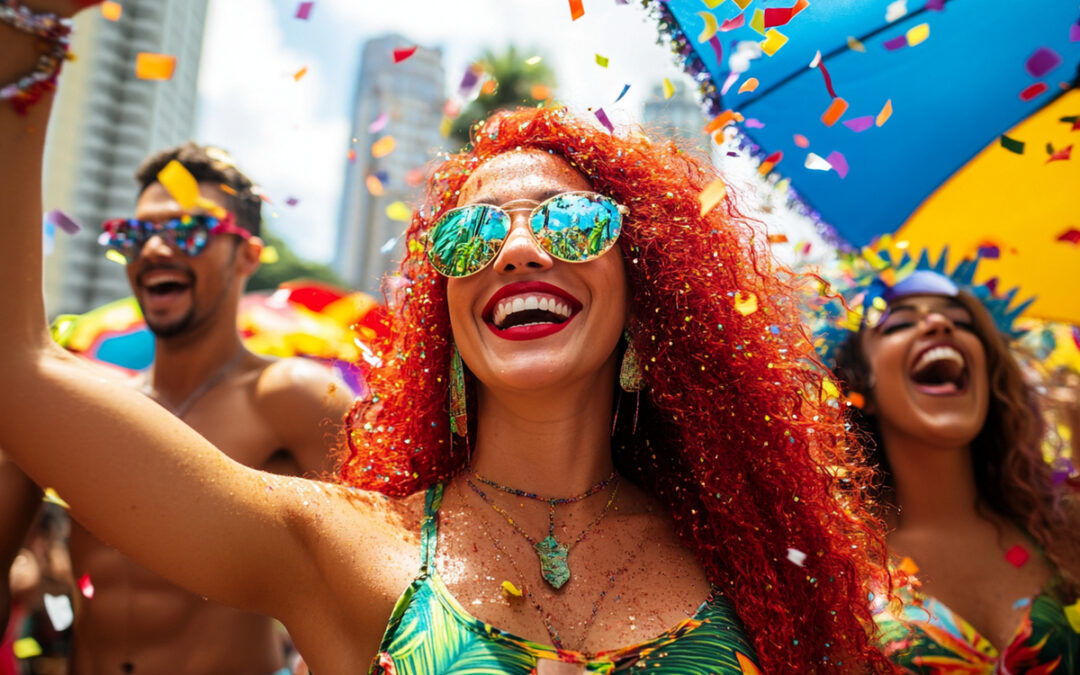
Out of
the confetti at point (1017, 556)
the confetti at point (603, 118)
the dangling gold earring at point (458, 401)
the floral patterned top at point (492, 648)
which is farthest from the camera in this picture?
the confetti at point (1017, 556)

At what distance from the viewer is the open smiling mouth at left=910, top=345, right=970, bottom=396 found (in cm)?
306

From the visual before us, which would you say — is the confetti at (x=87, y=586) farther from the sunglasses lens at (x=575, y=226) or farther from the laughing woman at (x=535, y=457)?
the sunglasses lens at (x=575, y=226)

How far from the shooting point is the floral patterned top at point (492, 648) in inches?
59.6

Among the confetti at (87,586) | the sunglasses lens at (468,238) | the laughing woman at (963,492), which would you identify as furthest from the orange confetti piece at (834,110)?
the confetti at (87,586)

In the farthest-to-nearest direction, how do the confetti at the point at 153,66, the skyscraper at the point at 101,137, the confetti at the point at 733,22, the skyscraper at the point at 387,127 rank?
the skyscraper at the point at 387,127
the skyscraper at the point at 101,137
the confetti at the point at 733,22
the confetti at the point at 153,66

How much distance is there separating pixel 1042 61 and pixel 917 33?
1.46ft

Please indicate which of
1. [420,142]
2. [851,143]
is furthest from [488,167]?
[420,142]

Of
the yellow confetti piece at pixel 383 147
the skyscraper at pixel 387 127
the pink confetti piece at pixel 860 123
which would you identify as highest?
the pink confetti piece at pixel 860 123

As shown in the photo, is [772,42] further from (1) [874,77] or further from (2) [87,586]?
(2) [87,586]

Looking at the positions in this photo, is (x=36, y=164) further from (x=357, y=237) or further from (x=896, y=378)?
(x=357, y=237)

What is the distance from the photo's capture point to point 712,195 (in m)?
2.07

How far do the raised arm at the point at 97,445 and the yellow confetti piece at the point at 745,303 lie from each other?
48.6 inches

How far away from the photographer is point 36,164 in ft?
4.41

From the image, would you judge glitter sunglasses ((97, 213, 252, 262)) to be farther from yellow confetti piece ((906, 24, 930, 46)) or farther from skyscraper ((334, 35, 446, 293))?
skyscraper ((334, 35, 446, 293))
